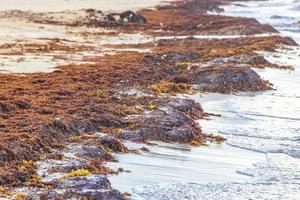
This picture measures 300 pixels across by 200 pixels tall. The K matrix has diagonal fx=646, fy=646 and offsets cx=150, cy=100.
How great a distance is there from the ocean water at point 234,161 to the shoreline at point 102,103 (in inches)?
18.6

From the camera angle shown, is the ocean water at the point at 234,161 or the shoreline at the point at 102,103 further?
the shoreline at the point at 102,103

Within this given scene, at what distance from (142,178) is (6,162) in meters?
2.03

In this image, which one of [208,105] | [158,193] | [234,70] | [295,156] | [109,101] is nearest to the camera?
[158,193]

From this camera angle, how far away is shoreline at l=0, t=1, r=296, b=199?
9734 millimetres

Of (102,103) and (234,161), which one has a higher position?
(102,103)

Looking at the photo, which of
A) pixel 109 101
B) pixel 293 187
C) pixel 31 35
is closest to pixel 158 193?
pixel 293 187

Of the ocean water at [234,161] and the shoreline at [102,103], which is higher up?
the shoreline at [102,103]

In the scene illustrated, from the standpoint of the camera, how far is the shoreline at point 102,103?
9.73 meters

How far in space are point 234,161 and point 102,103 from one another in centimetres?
380

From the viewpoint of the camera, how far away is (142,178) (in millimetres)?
9766

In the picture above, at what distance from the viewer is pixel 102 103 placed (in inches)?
548

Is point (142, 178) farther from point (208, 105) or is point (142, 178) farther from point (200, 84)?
point (200, 84)

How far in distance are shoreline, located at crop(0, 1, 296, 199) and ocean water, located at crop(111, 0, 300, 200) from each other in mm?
473

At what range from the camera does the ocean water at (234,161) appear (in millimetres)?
9477
